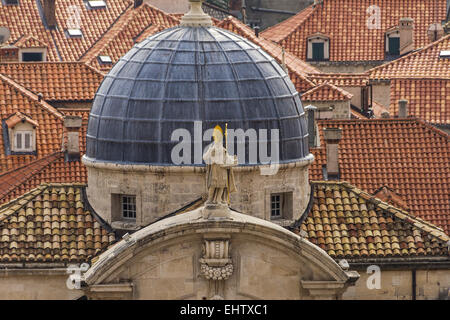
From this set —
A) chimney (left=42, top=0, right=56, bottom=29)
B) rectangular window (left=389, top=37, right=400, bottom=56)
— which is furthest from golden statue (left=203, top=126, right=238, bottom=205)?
rectangular window (left=389, top=37, right=400, bottom=56)

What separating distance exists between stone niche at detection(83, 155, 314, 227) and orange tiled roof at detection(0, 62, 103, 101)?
3383 cm

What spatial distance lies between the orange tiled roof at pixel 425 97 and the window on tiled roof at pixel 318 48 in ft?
67.7

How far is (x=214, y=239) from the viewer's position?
220ft

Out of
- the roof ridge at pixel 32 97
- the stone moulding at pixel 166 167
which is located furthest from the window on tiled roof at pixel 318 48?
the stone moulding at pixel 166 167

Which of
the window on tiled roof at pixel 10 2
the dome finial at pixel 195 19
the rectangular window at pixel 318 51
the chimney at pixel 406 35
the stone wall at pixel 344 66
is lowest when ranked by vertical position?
the stone wall at pixel 344 66

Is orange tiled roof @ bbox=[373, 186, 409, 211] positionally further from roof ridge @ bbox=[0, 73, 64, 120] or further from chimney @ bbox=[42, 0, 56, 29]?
chimney @ bbox=[42, 0, 56, 29]

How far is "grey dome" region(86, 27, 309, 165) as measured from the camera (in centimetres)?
7219

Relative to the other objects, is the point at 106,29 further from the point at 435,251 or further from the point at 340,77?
the point at 435,251

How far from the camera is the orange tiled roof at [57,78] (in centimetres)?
10756

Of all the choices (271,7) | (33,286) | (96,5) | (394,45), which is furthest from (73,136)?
(271,7)

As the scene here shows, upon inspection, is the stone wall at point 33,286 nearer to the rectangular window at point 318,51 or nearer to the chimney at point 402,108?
the chimney at point 402,108

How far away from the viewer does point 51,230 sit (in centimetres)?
7338

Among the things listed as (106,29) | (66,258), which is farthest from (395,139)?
(106,29)

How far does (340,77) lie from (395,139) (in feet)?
85.3
